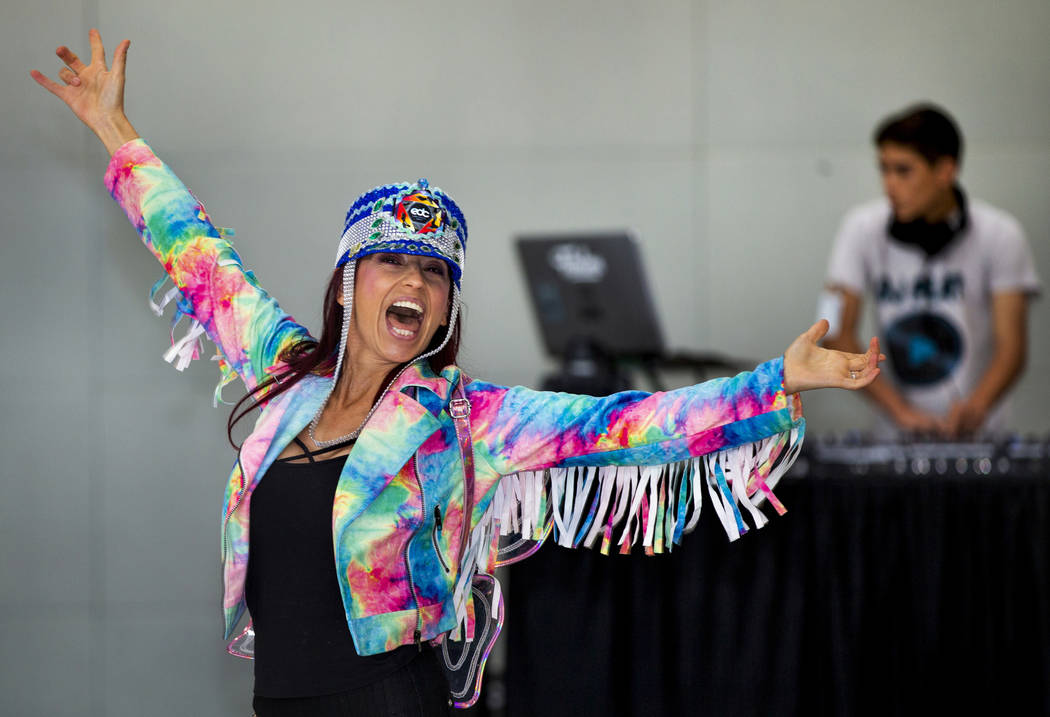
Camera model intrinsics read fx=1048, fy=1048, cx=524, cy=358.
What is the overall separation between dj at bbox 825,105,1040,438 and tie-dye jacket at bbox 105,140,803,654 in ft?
5.89

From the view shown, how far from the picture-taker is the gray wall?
4.25m

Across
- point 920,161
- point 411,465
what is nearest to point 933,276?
point 920,161

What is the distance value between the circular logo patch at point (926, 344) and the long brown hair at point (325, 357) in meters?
2.14

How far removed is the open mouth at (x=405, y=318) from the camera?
161 centimetres

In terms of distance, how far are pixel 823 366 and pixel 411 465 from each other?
1.97ft

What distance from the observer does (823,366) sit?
1424 mm

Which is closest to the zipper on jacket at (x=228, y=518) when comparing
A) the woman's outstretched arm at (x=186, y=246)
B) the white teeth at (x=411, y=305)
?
the woman's outstretched arm at (x=186, y=246)

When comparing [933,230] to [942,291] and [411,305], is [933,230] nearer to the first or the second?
[942,291]

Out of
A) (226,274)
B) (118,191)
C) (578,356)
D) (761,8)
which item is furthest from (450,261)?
(761,8)

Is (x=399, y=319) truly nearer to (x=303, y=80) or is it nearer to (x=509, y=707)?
(x=509, y=707)

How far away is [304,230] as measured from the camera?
14.3 ft

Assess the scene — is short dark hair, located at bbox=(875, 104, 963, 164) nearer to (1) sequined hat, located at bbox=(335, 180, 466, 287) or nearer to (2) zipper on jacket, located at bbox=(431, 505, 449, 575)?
(1) sequined hat, located at bbox=(335, 180, 466, 287)

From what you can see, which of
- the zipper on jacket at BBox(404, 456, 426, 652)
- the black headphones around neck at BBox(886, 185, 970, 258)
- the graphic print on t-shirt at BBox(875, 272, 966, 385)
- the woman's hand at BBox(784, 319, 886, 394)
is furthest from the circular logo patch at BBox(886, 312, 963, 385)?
the zipper on jacket at BBox(404, 456, 426, 652)

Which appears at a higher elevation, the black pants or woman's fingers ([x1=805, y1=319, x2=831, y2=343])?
woman's fingers ([x1=805, y1=319, x2=831, y2=343])
